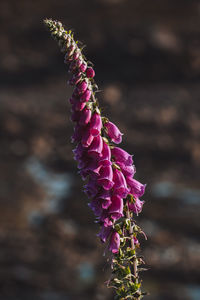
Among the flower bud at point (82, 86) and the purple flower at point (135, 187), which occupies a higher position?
the flower bud at point (82, 86)

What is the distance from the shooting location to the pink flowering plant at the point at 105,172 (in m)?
3.03

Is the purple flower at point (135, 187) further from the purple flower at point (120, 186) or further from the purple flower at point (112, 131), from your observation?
the purple flower at point (112, 131)

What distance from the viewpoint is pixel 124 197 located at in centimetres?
314

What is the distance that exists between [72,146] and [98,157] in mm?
19571

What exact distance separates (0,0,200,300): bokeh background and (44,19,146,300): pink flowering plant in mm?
210

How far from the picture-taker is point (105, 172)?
10.4ft

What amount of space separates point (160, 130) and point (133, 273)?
20537 mm

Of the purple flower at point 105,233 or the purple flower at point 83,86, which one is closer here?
the purple flower at point 83,86

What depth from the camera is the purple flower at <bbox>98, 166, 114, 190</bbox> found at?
314 cm

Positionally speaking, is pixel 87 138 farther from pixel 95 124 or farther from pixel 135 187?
pixel 135 187

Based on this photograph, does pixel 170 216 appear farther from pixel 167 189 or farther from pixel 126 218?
pixel 126 218

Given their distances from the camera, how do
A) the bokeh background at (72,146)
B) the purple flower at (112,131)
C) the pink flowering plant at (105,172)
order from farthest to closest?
the bokeh background at (72,146)
the purple flower at (112,131)
the pink flowering plant at (105,172)

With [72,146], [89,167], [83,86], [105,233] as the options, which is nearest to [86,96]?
[83,86]

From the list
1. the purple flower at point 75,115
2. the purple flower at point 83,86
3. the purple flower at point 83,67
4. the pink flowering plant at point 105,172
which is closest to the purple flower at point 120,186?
the pink flowering plant at point 105,172
